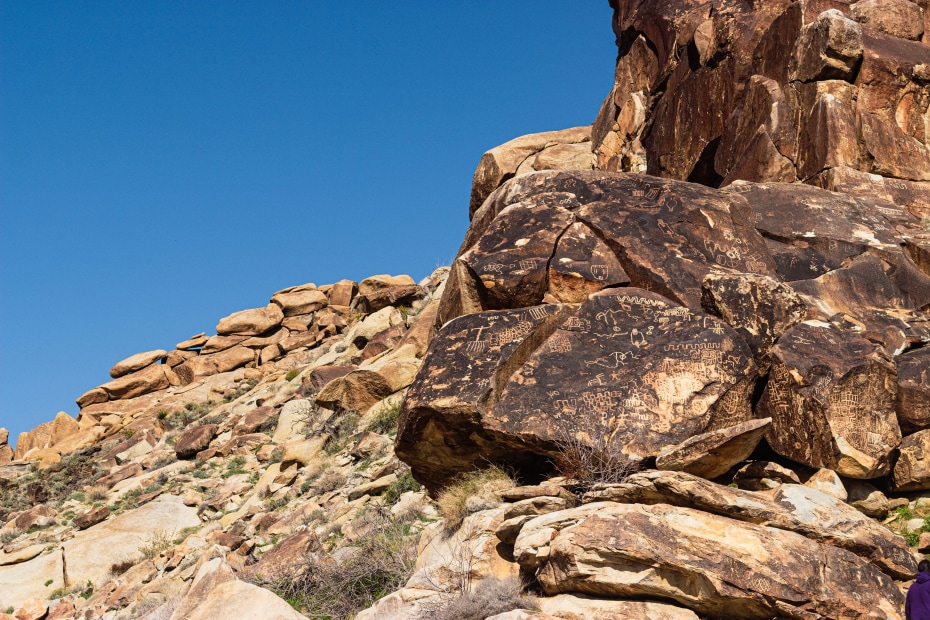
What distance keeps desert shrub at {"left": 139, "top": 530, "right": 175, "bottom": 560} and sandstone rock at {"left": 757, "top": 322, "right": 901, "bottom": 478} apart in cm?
1246

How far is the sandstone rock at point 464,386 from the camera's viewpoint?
30.2 feet

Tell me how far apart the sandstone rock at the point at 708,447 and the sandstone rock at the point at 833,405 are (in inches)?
30.4

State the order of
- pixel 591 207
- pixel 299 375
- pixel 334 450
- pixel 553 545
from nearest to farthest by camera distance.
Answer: pixel 553 545, pixel 591 207, pixel 334 450, pixel 299 375

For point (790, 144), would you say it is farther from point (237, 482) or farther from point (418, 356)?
point (237, 482)

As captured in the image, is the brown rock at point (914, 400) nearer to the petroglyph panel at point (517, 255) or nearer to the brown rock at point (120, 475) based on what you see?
the petroglyph panel at point (517, 255)

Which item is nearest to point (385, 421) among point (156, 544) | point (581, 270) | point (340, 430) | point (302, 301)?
point (340, 430)

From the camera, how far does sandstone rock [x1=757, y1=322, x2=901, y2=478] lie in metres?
8.71

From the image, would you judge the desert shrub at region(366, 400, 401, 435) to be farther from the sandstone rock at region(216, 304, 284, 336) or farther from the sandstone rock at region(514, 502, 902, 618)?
the sandstone rock at region(216, 304, 284, 336)

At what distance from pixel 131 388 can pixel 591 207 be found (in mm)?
29247

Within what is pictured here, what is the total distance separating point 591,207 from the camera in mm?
11227

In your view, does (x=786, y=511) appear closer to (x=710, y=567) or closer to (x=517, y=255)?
(x=710, y=567)

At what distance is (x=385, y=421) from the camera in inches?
741

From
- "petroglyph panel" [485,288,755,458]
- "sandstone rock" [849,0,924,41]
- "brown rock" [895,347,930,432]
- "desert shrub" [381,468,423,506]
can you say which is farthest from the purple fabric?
"sandstone rock" [849,0,924,41]

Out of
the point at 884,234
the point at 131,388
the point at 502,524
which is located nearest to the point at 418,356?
the point at 884,234
